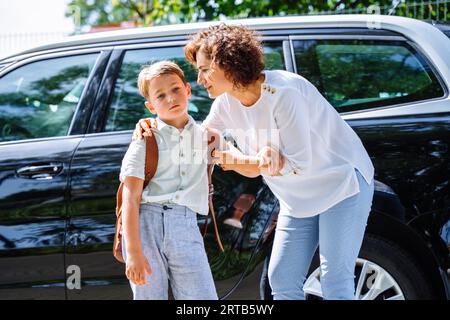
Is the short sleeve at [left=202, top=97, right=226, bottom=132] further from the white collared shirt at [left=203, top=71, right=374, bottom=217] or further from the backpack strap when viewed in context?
the backpack strap

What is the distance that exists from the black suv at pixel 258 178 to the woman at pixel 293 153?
36cm

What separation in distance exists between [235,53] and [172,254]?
74 centimetres

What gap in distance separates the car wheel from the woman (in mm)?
366

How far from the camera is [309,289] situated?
2955mm

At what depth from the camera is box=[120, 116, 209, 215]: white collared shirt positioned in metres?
2.38

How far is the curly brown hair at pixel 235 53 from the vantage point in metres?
2.36

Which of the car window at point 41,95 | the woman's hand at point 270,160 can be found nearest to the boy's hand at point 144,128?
the woman's hand at point 270,160

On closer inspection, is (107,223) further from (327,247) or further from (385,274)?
(385,274)

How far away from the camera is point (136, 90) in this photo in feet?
11.3

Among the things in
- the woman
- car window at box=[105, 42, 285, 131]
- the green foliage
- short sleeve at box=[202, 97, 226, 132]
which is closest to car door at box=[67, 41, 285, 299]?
car window at box=[105, 42, 285, 131]

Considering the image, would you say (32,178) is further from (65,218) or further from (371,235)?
(371,235)

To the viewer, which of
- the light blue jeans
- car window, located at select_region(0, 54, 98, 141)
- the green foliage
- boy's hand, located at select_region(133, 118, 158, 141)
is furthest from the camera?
the green foliage

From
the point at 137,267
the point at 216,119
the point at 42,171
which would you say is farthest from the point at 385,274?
the point at 42,171
